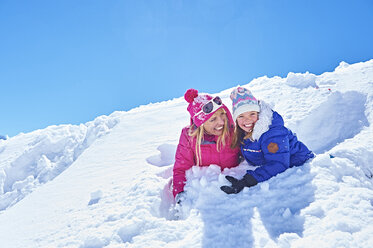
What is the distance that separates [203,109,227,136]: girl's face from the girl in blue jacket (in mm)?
192

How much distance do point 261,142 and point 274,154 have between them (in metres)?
0.19

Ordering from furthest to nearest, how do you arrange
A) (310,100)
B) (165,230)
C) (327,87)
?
(327,87), (310,100), (165,230)

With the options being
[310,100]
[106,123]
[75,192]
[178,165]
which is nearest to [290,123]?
[310,100]

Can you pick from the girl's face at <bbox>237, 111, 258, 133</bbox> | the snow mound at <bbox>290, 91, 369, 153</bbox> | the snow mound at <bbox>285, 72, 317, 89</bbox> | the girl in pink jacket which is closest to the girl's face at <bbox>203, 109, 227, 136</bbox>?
the girl in pink jacket

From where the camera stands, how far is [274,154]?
2568 millimetres

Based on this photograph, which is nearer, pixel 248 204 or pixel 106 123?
pixel 248 204

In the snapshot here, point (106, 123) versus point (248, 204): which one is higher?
point (106, 123)

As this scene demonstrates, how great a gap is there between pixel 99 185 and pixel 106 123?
172 inches

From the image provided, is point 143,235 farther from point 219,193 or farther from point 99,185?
point 99,185

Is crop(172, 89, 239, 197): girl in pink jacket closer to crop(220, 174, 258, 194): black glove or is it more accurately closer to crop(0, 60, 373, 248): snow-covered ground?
crop(0, 60, 373, 248): snow-covered ground

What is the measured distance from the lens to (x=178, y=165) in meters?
3.14

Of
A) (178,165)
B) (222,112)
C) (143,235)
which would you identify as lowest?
(143,235)

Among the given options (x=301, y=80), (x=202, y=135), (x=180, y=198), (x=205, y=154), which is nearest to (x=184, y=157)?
(x=205, y=154)

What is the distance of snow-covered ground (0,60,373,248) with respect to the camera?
6.20ft
